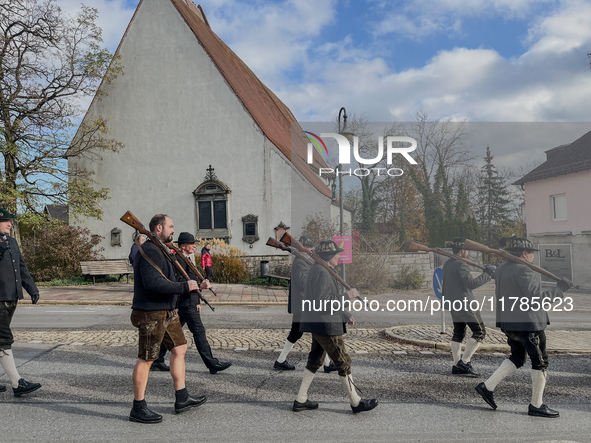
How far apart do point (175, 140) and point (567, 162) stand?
1869cm

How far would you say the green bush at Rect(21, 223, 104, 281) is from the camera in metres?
20.0

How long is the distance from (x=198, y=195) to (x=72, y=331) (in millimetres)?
13701

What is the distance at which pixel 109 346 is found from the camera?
7.94 meters

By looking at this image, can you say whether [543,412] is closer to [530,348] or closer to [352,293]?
[530,348]

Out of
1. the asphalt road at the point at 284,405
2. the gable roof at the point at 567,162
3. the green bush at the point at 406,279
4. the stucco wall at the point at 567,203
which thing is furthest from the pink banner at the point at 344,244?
the stucco wall at the point at 567,203

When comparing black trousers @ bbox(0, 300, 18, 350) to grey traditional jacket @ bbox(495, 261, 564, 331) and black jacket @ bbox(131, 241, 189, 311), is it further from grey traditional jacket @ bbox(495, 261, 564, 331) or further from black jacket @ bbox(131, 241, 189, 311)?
grey traditional jacket @ bbox(495, 261, 564, 331)

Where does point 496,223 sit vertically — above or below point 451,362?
above

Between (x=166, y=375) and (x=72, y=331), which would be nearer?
(x=166, y=375)

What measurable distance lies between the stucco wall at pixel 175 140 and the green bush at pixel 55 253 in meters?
2.79

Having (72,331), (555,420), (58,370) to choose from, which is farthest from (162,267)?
(72,331)

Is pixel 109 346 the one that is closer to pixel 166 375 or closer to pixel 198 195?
pixel 166 375

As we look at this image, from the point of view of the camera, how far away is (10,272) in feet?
18.2

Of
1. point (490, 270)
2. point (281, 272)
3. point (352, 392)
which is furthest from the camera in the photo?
point (281, 272)

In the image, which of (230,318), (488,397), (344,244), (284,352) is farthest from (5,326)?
(344,244)
